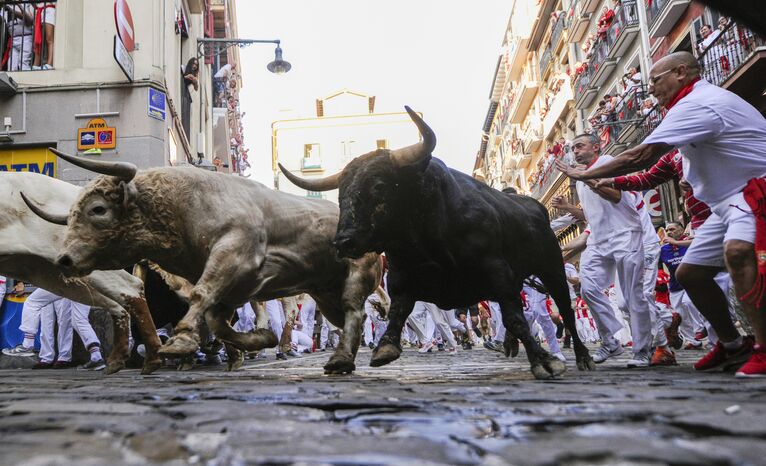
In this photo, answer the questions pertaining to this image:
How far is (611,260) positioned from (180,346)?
4638 millimetres

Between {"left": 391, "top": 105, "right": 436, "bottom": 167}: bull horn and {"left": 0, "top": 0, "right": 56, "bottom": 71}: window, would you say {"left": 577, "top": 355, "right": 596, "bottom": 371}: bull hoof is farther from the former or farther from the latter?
{"left": 0, "top": 0, "right": 56, "bottom": 71}: window

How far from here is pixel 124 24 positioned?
13.1 metres

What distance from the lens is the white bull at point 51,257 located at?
6.78m

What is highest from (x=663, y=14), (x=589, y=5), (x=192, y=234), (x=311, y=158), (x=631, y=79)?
(x=311, y=158)

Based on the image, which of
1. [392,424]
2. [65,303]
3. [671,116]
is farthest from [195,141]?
[392,424]

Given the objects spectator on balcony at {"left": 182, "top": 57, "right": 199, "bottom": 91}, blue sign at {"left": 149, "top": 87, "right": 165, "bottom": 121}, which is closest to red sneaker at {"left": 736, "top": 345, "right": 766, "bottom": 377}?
blue sign at {"left": 149, "top": 87, "right": 165, "bottom": 121}

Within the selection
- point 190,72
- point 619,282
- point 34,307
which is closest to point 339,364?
point 619,282

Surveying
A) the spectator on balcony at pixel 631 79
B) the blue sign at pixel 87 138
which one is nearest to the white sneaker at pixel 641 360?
the blue sign at pixel 87 138

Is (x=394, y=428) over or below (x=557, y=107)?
below

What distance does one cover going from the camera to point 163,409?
8.86 ft

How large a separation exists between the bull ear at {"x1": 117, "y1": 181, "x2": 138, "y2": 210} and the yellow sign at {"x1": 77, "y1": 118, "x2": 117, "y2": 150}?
8.72 m

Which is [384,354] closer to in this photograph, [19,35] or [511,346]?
[511,346]

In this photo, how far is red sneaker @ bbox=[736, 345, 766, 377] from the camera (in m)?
4.16

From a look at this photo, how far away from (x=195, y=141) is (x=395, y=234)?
18.6m
